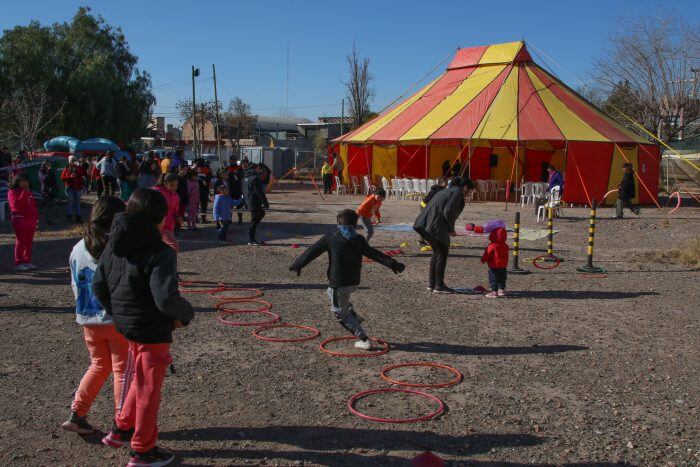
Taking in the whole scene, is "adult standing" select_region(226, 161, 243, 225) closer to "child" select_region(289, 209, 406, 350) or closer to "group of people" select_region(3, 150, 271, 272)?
"group of people" select_region(3, 150, 271, 272)

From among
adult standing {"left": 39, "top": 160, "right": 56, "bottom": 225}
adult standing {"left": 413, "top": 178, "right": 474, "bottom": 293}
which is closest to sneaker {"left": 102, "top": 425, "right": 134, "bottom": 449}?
adult standing {"left": 413, "top": 178, "right": 474, "bottom": 293}

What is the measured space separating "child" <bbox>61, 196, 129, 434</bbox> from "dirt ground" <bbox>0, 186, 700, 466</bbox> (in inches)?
12.7

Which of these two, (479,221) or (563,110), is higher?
(563,110)

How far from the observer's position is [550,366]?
→ 6.42 m

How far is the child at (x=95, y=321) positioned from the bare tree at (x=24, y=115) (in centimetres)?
2840

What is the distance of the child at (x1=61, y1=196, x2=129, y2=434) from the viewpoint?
14.6 feet

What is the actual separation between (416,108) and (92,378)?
978 inches

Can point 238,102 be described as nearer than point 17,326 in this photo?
No

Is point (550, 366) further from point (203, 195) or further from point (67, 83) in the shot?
point (67, 83)

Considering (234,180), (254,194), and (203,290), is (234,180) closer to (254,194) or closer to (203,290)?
(254,194)

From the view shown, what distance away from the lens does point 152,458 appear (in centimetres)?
418

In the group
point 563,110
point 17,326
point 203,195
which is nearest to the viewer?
point 17,326

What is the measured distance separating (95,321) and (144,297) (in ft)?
1.96

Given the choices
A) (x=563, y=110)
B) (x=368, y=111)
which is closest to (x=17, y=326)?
(x=563, y=110)
